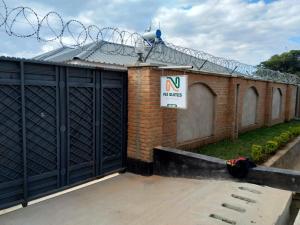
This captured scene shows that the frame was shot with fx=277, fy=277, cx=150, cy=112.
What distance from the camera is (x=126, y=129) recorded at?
6164 millimetres

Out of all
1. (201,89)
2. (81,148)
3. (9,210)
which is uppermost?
(201,89)

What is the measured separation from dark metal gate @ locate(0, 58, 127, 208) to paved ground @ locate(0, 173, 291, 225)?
1.32 feet

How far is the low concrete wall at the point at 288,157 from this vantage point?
23.3ft

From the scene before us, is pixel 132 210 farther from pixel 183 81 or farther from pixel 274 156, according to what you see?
pixel 274 156

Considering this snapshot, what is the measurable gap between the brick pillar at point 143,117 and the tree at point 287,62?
101 feet

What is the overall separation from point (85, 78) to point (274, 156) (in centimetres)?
542

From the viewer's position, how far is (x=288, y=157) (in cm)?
849

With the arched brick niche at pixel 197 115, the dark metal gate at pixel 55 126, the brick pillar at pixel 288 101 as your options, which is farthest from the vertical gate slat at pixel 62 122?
the brick pillar at pixel 288 101

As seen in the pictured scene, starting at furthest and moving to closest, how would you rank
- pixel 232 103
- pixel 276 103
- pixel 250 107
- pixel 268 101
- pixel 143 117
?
pixel 276 103 < pixel 268 101 < pixel 250 107 < pixel 232 103 < pixel 143 117

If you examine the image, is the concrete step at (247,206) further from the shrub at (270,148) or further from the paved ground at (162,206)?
the shrub at (270,148)

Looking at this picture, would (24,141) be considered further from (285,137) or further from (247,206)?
(285,137)

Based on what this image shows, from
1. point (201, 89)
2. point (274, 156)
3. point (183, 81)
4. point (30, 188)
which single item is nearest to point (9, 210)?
point (30, 188)

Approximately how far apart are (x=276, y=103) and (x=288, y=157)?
7.01m

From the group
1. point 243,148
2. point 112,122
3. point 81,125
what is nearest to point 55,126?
point 81,125
